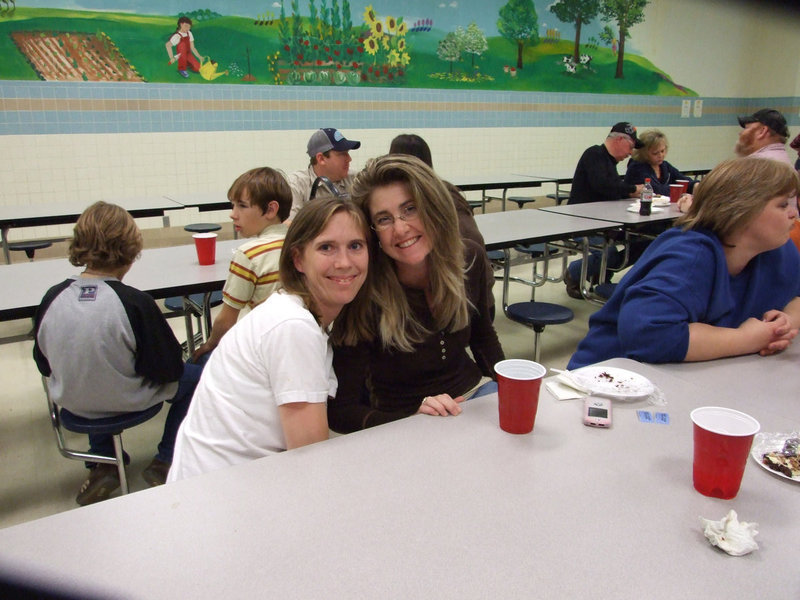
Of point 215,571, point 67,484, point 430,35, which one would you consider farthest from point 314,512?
point 430,35

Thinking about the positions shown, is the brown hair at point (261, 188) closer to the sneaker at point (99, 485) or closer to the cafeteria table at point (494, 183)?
the sneaker at point (99, 485)

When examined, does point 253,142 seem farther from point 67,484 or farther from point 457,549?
point 457,549

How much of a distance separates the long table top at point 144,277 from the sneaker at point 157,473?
678mm

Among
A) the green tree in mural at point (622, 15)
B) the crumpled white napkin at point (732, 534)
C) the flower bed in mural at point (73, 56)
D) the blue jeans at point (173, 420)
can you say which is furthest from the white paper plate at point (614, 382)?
the green tree in mural at point (622, 15)

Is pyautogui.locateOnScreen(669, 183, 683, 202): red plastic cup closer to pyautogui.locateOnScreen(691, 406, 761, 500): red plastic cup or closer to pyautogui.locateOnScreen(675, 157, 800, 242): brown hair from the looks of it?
pyautogui.locateOnScreen(675, 157, 800, 242): brown hair

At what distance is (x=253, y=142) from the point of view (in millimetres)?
6273

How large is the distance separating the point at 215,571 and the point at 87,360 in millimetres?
1332

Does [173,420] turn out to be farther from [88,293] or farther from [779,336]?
[779,336]

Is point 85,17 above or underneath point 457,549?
above

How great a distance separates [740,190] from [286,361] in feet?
4.42

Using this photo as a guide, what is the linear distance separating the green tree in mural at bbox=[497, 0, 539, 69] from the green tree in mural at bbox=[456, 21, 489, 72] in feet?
1.14

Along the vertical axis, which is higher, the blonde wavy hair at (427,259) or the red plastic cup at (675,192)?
the blonde wavy hair at (427,259)

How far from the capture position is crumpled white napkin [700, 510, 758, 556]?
91cm

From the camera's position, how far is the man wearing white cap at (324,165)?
3.75 metres
